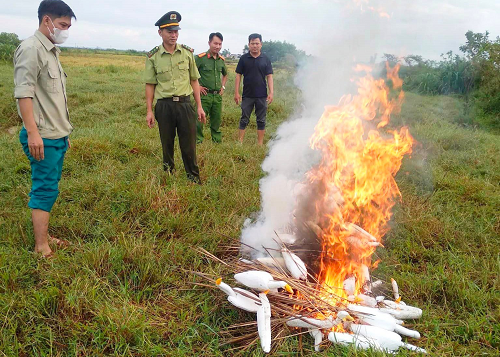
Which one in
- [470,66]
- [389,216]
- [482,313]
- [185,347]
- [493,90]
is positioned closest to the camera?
[185,347]

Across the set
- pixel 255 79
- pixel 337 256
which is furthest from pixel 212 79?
pixel 337 256

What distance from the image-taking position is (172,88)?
4.57 m

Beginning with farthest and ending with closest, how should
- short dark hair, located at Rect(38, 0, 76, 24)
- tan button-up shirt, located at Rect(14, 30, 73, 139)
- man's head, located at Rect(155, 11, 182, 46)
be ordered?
1. man's head, located at Rect(155, 11, 182, 46)
2. short dark hair, located at Rect(38, 0, 76, 24)
3. tan button-up shirt, located at Rect(14, 30, 73, 139)

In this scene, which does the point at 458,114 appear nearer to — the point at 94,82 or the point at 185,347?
the point at 185,347

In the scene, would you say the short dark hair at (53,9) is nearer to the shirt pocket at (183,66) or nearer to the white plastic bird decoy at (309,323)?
the shirt pocket at (183,66)

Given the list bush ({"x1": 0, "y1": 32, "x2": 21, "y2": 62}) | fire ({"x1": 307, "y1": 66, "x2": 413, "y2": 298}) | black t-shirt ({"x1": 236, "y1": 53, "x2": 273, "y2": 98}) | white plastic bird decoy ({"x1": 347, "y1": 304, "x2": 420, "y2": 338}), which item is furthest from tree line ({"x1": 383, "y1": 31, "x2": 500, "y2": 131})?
bush ({"x1": 0, "y1": 32, "x2": 21, "y2": 62})

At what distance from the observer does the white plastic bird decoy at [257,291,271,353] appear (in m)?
2.30

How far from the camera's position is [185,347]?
2.36 m

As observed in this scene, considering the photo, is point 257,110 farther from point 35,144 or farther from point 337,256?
point 35,144

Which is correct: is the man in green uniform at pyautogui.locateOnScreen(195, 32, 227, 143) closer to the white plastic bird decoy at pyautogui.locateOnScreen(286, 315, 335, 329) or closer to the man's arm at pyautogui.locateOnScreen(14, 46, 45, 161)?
the man's arm at pyautogui.locateOnScreen(14, 46, 45, 161)

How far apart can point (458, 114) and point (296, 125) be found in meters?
9.30

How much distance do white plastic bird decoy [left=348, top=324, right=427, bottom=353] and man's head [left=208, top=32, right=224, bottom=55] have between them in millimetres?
5760

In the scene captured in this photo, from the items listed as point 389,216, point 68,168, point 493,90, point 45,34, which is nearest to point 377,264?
point 389,216

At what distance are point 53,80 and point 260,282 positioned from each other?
240 centimetres
